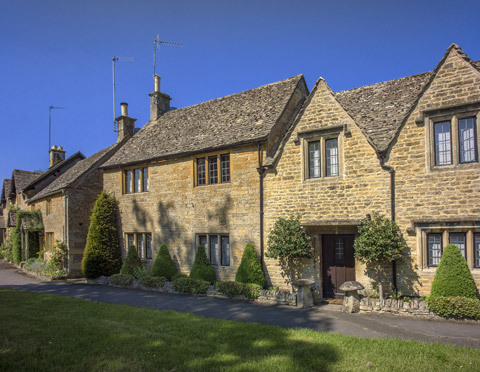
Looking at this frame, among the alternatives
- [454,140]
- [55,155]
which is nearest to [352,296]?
[454,140]

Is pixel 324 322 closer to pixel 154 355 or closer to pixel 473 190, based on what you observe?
pixel 154 355

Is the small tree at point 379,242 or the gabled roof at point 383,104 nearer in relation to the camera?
the small tree at point 379,242

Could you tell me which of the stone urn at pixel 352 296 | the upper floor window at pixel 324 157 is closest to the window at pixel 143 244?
the upper floor window at pixel 324 157

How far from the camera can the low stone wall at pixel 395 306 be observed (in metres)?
11.7

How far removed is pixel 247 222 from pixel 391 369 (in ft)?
33.7

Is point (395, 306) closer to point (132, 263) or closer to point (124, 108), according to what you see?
point (132, 263)

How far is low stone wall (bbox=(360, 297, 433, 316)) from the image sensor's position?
38.5ft

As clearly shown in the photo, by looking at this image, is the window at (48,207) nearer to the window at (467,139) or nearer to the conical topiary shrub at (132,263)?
the conical topiary shrub at (132,263)

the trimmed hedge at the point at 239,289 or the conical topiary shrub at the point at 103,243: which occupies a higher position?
the conical topiary shrub at the point at 103,243

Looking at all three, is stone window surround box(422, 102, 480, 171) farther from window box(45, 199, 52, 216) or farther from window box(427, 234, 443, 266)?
window box(45, 199, 52, 216)

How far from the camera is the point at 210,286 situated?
54.4 ft

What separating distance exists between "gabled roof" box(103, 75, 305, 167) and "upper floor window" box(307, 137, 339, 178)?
2218 millimetres

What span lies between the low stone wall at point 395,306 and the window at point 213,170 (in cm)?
838

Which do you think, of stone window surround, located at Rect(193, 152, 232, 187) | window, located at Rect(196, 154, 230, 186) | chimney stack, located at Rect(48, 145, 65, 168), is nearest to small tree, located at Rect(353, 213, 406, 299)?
stone window surround, located at Rect(193, 152, 232, 187)
